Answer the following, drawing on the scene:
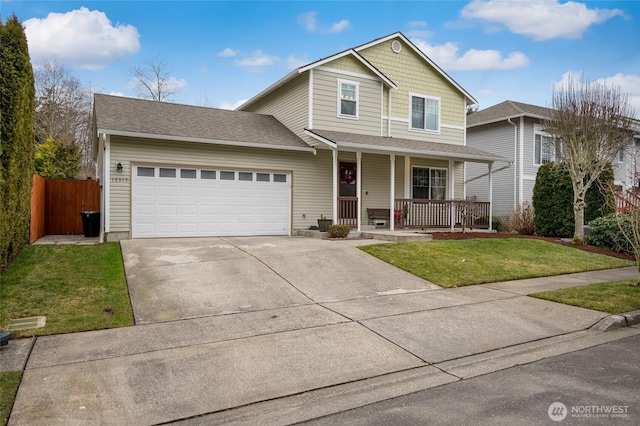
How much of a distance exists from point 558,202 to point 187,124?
47.3ft

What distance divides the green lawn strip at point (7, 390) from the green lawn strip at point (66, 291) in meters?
1.39

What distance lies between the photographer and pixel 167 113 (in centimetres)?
1559

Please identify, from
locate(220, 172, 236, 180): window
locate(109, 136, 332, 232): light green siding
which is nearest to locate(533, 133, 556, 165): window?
locate(109, 136, 332, 232): light green siding

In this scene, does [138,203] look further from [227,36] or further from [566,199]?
[566,199]

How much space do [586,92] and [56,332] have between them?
1766 cm

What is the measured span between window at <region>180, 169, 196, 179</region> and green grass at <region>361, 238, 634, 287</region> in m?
6.13

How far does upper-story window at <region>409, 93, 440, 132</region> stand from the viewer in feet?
60.8

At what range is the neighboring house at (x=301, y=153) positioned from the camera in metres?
13.2

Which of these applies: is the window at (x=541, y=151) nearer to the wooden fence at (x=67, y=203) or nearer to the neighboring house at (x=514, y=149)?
the neighboring house at (x=514, y=149)

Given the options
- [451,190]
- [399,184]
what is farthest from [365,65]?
[451,190]

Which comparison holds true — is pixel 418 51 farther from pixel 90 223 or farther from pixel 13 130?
pixel 13 130

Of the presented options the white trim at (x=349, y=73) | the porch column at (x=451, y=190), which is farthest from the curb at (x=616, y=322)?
the white trim at (x=349, y=73)

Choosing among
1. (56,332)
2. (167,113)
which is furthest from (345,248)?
(167,113)

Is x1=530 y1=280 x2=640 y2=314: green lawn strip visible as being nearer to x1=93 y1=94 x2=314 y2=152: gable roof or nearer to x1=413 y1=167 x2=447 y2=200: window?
x1=93 y1=94 x2=314 y2=152: gable roof
